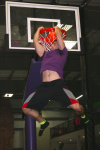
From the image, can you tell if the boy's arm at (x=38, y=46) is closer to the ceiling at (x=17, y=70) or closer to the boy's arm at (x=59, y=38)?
the boy's arm at (x=59, y=38)

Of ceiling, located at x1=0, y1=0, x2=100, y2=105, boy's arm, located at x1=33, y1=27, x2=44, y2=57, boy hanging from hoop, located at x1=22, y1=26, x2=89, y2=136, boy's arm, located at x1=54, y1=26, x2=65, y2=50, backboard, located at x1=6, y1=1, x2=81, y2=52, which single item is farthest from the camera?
ceiling, located at x1=0, y1=0, x2=100, y2=105

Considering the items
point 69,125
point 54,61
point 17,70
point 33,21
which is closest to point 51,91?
point 54,61

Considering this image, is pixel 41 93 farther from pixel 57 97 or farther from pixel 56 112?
pixel 56 112

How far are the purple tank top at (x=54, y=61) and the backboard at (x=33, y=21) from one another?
79.3 inches

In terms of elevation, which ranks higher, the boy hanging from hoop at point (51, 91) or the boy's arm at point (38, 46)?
the boy's arm at point (38, 46)

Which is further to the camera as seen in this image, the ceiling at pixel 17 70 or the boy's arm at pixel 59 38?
the ceiling at pixel 17 70

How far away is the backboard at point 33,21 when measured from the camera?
5344mm

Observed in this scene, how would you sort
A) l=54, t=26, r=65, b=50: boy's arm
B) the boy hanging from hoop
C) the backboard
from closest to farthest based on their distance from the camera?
the boy hanging from hoop → l=54, t=26, r=65, b=50: boy's arm → the backboard

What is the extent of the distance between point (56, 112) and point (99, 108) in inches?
48.5

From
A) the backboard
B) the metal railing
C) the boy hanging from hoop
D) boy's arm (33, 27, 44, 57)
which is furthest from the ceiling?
the boy hanging from hoop

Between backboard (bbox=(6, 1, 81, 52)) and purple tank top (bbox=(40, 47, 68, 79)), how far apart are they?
2.01 m

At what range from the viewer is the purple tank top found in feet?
10.1

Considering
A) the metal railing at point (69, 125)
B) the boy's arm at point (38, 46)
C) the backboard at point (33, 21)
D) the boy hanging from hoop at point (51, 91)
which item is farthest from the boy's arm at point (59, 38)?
the metal railing at point (69, 125)

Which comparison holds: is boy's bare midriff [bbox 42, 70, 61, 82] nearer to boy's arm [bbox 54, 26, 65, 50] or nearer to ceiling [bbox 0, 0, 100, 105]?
boy's arm [bbox 54, 26, 65, 50]
